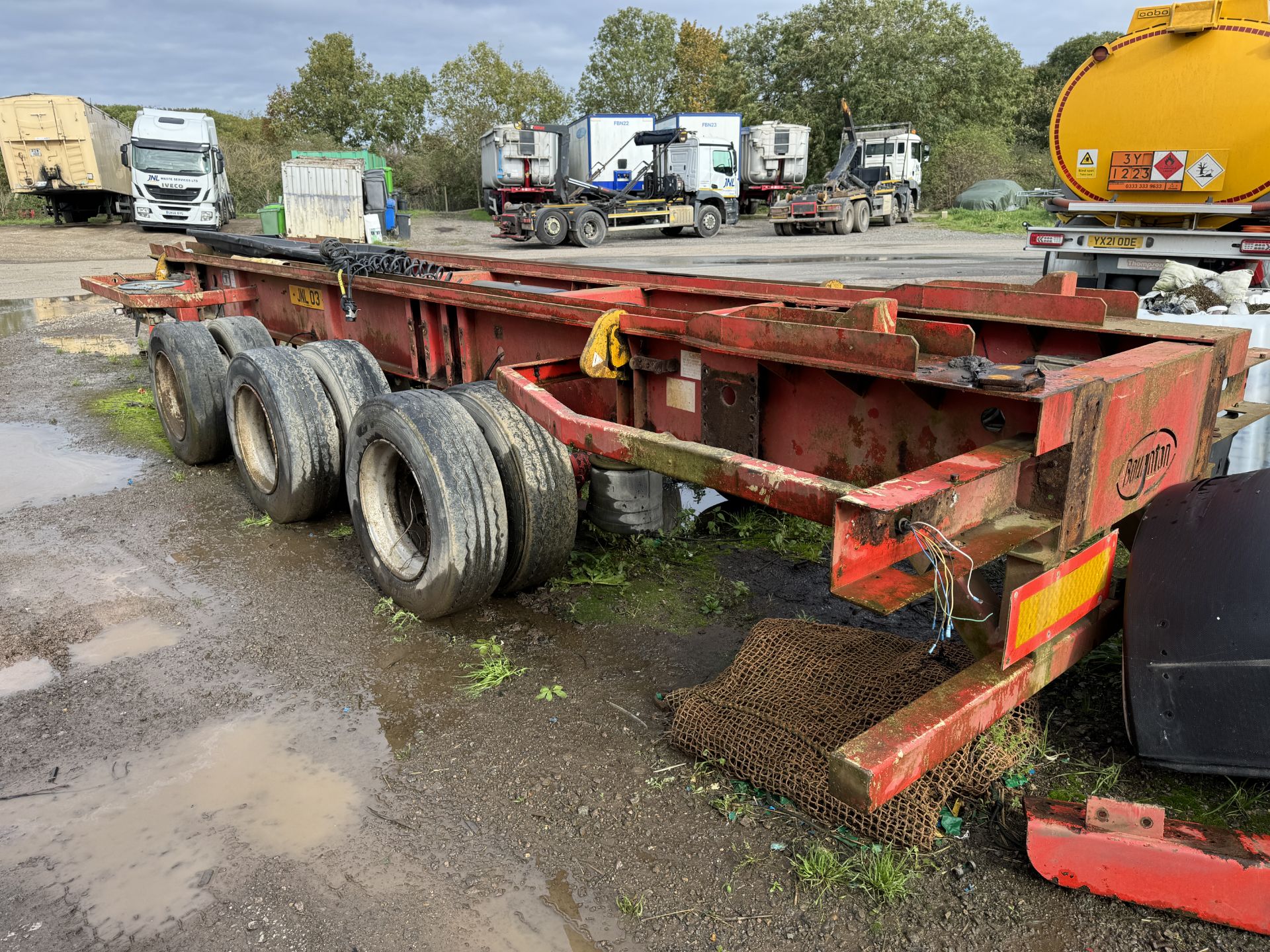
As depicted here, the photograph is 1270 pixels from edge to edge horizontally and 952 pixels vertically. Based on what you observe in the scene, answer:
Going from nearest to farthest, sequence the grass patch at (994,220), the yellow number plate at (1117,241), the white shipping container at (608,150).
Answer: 1. the yellow number plate at (1117,241)
2. the grass patch at (994,220)
3. the white shipping container at (608,150)

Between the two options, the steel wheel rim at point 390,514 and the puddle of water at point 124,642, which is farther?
the steel wheel rim at point 390,514

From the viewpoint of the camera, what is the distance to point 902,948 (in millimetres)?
2086

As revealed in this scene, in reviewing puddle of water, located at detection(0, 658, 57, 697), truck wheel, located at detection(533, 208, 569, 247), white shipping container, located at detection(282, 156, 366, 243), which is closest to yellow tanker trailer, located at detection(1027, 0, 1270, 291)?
puddle of water, located at detection(0, 658, 57, 697)

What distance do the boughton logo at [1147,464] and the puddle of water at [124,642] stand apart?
3.58 m

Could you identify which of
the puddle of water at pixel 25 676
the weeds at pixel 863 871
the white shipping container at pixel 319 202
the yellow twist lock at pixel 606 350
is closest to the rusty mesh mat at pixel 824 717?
the weeds at pixel 863 871

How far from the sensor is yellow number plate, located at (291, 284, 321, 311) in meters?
6.36

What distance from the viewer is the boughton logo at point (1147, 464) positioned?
8.11 ft

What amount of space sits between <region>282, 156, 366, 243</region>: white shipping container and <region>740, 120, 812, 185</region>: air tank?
64.8 ft

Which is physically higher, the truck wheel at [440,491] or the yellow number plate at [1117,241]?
the yellow number plate at [1117,241]

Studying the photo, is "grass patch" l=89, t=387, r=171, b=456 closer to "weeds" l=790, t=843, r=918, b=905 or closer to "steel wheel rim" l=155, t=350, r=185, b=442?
"steel wheel rim" l=155, t=350, r=185, b=442

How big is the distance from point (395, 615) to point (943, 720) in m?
2.44

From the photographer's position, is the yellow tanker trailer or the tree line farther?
the tree line

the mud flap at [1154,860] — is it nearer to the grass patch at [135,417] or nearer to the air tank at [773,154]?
the grass patch at [135,417]

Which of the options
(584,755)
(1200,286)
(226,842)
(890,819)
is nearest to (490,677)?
(584,755)
